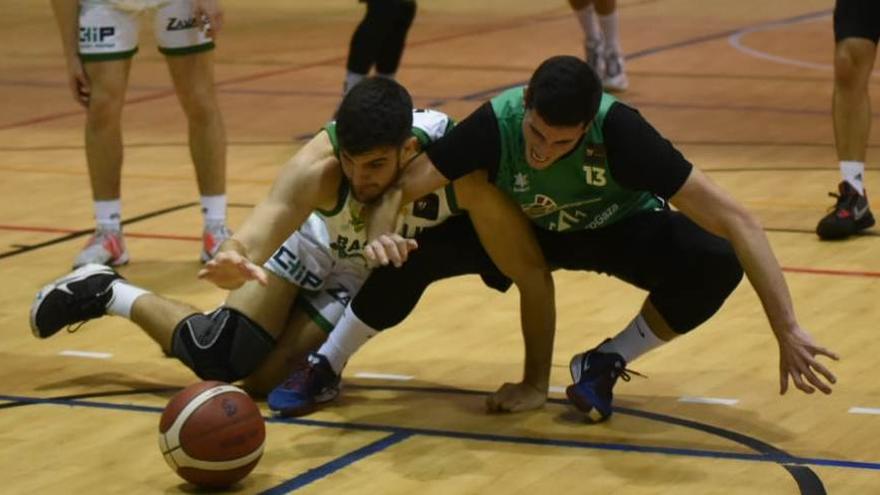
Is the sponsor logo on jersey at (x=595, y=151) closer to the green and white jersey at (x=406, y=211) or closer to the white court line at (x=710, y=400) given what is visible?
the green and white jersey at (x=406, y=211)

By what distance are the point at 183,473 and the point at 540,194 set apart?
4.14 feet

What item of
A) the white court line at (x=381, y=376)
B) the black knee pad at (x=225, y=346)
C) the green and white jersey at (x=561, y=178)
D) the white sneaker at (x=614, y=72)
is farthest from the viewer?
the white sneaker at (x=614, y=72)

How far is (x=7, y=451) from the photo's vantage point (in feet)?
15.5

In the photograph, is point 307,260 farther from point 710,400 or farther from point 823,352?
point 823,352

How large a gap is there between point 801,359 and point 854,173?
10.4ft

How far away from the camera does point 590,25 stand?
1120cm

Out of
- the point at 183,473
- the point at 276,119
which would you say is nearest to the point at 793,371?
the point at 183,473

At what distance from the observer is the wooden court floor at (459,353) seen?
15.0ft

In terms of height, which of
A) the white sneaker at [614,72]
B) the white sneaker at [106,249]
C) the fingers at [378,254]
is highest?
the fingers at [378,254]

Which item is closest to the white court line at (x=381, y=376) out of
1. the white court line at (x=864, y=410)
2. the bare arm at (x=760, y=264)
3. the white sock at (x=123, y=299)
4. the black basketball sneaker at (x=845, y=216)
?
the white sock at (x=123, y=299)

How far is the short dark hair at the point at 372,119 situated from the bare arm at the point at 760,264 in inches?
29.1

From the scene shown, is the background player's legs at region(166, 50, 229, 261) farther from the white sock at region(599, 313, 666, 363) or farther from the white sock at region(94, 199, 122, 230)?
the white sock at region(599, 313, 666, 363)

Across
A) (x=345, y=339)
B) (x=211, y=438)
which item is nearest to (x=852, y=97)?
(x=345, y=339)

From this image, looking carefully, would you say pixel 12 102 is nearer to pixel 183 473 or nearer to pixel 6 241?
pixel 6 241
